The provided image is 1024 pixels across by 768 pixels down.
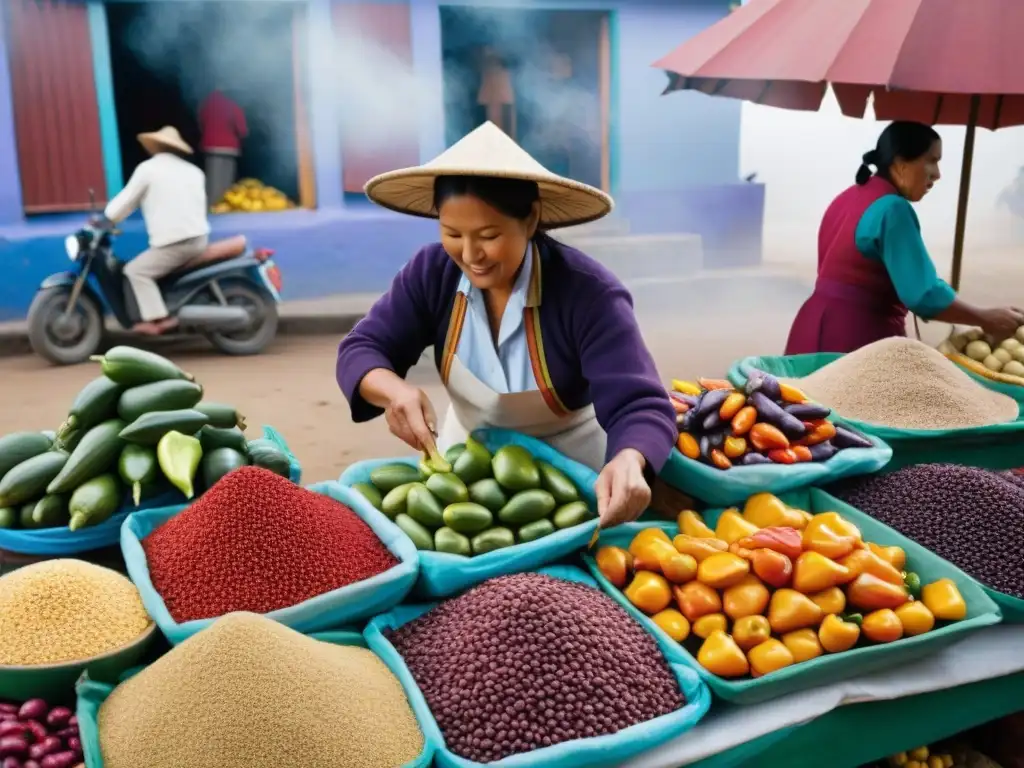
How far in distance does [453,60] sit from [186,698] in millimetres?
7789

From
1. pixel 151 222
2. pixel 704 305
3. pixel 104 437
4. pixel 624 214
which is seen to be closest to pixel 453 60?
pixel 624 214

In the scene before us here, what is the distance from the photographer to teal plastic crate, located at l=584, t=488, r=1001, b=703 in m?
1.30

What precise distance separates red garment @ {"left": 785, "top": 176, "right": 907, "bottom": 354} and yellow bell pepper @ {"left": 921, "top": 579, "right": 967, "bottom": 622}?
4.69 feet

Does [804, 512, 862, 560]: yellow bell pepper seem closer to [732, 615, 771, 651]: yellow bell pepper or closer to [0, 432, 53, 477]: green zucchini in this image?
[732, 615, 771, 651]: yellow bell pepper

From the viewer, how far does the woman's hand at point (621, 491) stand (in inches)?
58.7

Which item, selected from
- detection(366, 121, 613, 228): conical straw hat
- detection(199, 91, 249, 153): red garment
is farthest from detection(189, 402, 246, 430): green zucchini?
detection(199, 91, 249, 153): red garment

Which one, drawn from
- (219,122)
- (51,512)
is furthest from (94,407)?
(219,122)

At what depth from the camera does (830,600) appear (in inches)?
56.2

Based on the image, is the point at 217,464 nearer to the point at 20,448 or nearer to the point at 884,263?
the point at 20,448

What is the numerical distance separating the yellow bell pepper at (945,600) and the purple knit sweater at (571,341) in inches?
18.4

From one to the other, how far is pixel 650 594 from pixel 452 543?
321 millimetres

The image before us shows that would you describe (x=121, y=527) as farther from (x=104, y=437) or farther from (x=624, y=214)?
(x=624, y=214)

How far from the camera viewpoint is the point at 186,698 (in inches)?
43.3

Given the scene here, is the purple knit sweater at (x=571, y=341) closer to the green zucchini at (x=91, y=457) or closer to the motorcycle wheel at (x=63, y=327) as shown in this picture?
the green zucchini at (x=91, y=457)
